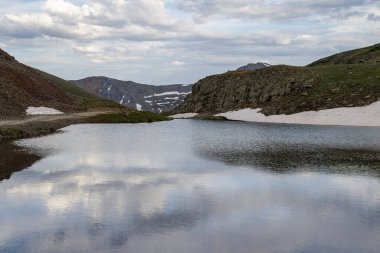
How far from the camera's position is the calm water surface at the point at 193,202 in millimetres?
18484

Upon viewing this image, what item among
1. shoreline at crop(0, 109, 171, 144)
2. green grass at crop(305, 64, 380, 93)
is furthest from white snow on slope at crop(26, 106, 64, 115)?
green grass at crop(305, 64, 380, 93)

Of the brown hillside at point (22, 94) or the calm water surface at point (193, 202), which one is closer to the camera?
the calm water surface at point (193, 202)

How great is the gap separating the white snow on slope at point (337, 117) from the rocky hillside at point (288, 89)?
2880mm

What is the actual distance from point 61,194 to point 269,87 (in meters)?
108

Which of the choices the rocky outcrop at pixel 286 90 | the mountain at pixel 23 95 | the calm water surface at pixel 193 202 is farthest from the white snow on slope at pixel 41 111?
the calm water surface at pixel 193 202

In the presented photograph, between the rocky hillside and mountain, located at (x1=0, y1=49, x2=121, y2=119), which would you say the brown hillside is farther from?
the rocky hillside

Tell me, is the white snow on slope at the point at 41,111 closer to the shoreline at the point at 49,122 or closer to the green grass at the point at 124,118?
the shoreline at the point at 49,122

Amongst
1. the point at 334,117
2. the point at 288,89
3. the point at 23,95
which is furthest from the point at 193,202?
the point at 288,89

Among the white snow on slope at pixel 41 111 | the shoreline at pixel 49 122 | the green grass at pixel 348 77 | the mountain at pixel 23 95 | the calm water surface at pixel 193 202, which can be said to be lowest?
the calm water surface at pixel 193 202

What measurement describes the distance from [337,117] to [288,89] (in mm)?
28895

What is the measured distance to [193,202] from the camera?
25.4 meters

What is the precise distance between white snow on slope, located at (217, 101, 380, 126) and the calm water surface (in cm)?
4574

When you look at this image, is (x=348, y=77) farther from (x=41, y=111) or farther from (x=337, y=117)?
(x=41, y=111)

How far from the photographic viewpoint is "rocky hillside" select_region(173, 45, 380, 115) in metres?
107
